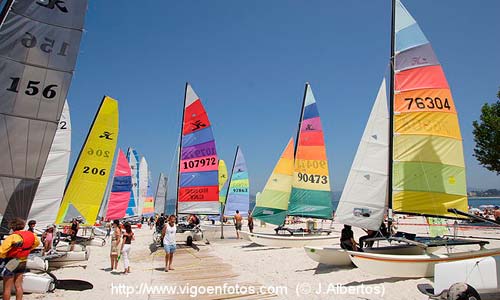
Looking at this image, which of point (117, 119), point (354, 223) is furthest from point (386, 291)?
point (117, 119)

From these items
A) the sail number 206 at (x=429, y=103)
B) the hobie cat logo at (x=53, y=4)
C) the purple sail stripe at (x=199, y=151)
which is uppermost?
the hobie cat logo at (x=53, y=4)

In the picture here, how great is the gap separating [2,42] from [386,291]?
9.67 meters

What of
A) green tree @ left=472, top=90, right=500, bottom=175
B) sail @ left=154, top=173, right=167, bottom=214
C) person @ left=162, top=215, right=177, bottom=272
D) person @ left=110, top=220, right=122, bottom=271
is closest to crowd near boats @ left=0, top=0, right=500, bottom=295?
person @ left=110, top=220, right=122, bottom=271

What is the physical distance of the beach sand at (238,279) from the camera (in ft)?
23.0

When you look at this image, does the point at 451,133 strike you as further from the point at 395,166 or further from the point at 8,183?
the point at 8,183

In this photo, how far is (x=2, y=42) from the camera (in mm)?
6020

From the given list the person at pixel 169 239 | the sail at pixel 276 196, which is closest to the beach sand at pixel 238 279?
the person at pixel 169 239

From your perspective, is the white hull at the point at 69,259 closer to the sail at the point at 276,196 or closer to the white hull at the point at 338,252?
the white hull at the point at 338,252

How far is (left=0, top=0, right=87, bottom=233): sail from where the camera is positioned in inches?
241

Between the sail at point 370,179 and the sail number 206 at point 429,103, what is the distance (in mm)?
826

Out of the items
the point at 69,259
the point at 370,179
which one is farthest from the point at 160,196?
the point at 370,179

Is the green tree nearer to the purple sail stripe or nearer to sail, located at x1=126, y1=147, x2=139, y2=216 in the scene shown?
the purple sail stripe

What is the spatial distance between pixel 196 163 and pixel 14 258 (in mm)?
10726

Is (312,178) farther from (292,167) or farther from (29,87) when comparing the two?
(29,87)
